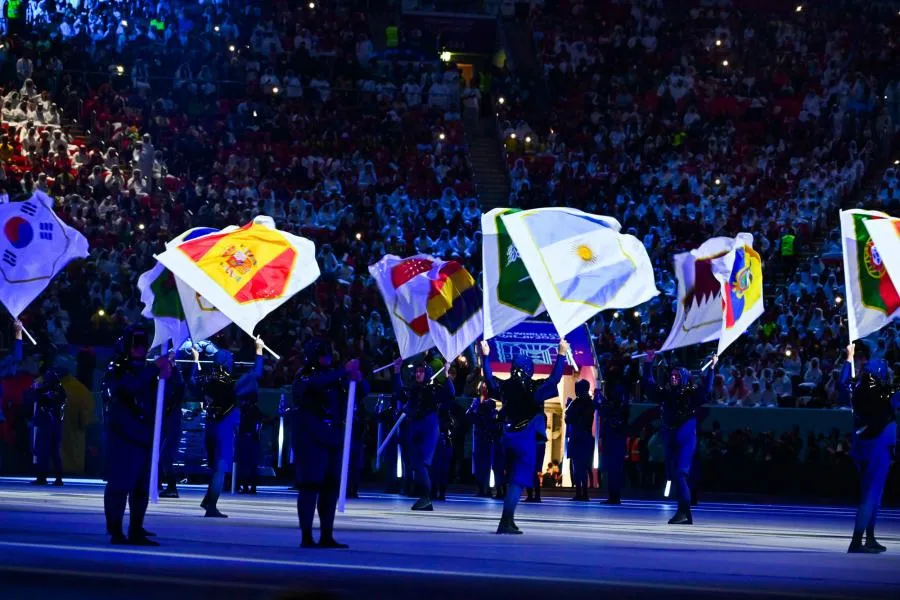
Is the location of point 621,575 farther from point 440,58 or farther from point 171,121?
point 440,58

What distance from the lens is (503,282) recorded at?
2428 cm

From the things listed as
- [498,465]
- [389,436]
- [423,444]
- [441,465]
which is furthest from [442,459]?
[423,444]

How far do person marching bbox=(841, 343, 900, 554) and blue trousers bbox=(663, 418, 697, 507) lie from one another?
4.15m

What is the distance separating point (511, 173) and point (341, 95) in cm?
495

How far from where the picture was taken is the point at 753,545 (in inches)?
701

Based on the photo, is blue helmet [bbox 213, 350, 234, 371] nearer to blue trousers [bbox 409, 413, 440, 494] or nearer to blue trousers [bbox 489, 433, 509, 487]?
blue trousers [bbox 409, 413, 440, 494]

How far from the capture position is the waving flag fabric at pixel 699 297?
23.6m

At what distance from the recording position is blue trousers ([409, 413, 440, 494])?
23266mm

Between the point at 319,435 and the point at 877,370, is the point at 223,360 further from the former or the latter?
the point at 877,370

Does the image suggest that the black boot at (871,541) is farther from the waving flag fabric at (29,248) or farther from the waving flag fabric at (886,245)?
the waving flag fabric at (29,248)

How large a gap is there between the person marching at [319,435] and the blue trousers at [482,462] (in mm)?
13086

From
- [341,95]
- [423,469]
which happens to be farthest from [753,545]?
[341,95]

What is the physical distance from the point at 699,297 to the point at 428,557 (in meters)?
10.3

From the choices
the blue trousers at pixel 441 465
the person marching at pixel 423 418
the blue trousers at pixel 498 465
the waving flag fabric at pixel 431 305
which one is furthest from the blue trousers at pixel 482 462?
the person marching at pixel 423 418
